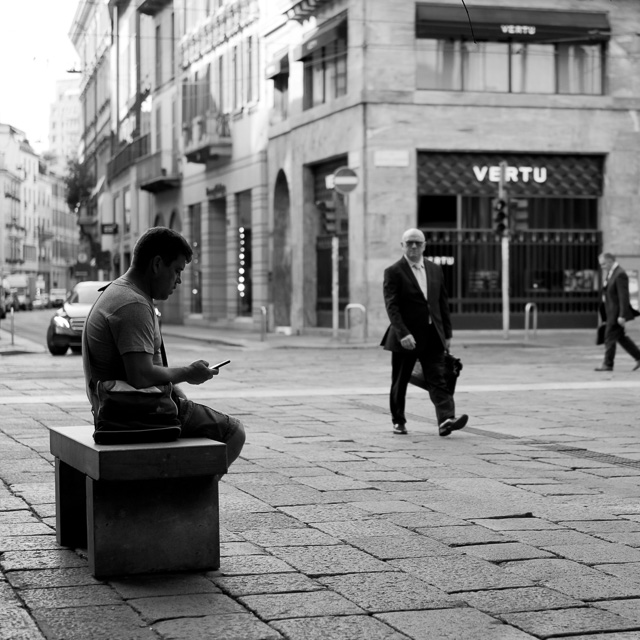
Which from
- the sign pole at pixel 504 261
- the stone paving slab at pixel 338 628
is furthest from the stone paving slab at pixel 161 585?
the sign pole at pixel 504 261

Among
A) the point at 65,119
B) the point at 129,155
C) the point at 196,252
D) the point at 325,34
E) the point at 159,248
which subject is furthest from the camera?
the point at 65,119

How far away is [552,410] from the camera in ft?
43.2

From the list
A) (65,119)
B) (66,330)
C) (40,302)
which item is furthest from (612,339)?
(65,119)

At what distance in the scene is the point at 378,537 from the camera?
634 cm

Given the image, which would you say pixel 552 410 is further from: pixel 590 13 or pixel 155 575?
pixel 590 13

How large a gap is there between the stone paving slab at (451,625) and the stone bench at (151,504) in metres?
1.02

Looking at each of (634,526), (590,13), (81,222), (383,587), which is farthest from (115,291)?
(81,222)

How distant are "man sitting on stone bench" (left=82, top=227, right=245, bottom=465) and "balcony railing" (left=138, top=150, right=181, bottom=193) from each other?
1570 inches

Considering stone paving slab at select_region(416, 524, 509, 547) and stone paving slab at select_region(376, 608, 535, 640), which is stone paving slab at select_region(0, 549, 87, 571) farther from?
stone paving slab at select_region(416, 524, 509, 547)

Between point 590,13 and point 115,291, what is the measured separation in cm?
2612

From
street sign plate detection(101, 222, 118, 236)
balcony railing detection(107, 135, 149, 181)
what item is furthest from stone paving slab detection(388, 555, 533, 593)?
street sign plate detection(101, 222, 118, 236)

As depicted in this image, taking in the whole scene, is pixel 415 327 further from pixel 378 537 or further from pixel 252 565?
pixel 252 565

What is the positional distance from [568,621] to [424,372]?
6482 mm

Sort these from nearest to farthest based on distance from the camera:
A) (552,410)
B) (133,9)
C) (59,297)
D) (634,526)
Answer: (634,526)
(552,410)
(133,9)
(59,297)
